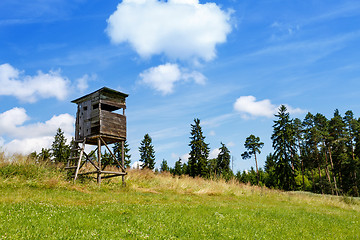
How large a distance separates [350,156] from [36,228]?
70188 mm

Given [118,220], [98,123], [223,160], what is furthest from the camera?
[223,160]

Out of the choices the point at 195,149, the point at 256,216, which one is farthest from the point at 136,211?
the point at 195,149

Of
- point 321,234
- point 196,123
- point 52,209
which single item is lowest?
point 321,234

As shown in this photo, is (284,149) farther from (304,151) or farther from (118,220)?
(118,220)

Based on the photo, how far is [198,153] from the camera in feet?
220

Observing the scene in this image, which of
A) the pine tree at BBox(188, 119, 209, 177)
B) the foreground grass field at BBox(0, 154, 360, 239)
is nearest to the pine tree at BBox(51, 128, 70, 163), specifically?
the pine tree at BBox(188, 119, 209, 177)

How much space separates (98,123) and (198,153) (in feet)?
151

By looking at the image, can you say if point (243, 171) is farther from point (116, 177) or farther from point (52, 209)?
point (52, 209)

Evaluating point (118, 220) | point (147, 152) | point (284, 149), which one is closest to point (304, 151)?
point (284, 149)

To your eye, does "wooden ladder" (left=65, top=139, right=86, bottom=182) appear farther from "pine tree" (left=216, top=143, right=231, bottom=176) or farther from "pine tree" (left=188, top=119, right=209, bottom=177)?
"pine tree" (left=216, top=143, right=231, bottom=176)

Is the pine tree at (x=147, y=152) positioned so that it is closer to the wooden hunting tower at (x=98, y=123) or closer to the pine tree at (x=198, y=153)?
the pine tree at (x=198, y=153)

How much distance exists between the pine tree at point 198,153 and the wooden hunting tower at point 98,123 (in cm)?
4279

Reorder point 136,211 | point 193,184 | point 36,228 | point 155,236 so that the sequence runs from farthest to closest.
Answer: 1. point 193,184
2. point 136,211
3. point 155,236
4. point 36,228

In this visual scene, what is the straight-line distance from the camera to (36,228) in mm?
7863
